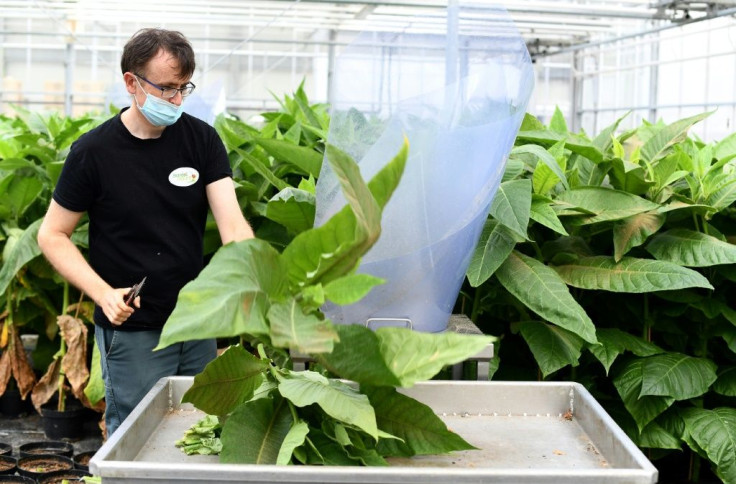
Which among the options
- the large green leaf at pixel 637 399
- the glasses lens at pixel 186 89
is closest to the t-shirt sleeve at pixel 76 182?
the glasses lens at pixel 186 89

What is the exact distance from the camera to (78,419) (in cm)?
432

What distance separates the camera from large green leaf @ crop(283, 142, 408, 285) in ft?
4.81

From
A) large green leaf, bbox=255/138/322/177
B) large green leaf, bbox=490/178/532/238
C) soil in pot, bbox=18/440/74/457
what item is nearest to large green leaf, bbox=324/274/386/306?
large green leaf, bbox=490/178/532/238

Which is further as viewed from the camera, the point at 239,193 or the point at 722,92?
the point at 722,92

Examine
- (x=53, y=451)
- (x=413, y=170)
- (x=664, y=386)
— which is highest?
(x=413, y=170)

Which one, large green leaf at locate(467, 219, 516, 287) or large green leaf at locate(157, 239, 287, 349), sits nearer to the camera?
large green leaf at locate(157, 239, 287, 349)

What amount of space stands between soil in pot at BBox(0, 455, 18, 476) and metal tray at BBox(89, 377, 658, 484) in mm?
2052

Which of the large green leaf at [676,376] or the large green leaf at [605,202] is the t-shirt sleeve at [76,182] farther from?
the large green leaf at [676,376]

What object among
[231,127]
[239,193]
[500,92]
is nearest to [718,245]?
[500,92]

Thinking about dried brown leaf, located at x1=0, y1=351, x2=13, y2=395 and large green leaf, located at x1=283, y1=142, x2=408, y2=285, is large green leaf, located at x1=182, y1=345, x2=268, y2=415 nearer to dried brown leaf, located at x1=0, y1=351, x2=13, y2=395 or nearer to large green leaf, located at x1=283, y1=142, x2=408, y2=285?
large green leaf, located at x1=283, y1=142, x2=408, y2=285

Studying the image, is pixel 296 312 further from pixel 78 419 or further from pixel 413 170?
pixel 78 419

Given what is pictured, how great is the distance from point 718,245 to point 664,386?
45cm

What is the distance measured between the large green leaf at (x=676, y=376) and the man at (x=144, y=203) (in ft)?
4.23

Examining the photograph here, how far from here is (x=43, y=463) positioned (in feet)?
12.4
